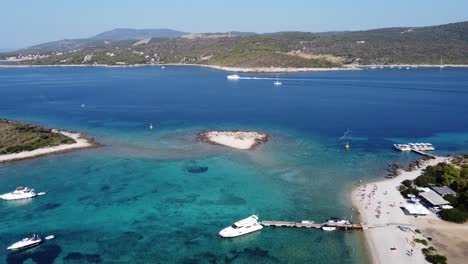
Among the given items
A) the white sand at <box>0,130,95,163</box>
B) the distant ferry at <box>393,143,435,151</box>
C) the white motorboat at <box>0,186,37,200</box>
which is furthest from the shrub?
the white sand at <box>0,130,95,163</box>

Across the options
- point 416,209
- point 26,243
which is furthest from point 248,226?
point 26,243

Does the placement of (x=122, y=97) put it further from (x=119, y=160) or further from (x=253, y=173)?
(x=253, y=173)

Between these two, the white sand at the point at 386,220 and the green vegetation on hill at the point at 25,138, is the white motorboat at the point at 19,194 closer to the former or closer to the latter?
the green vegetation on hill at the point at 25,138

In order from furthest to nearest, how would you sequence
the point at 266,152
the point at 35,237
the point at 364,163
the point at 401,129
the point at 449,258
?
the point at 401,129 < the point at 266,152 < the point at 364,163 < the point at 35,237 < the point at 449,258

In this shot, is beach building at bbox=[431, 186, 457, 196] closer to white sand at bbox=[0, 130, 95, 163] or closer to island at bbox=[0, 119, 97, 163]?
island at bbox=[0, 119, 97, 163]

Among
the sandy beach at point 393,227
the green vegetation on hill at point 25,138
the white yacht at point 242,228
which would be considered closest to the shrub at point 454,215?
the sandy beach at point 393,227

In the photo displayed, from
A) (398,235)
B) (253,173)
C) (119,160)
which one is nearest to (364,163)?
(253,173)
